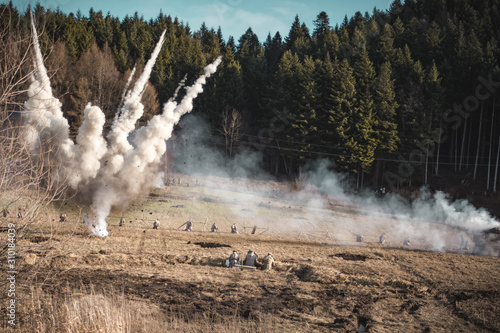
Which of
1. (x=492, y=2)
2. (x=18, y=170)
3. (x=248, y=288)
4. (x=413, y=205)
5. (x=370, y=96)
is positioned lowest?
(x=248, y=288)

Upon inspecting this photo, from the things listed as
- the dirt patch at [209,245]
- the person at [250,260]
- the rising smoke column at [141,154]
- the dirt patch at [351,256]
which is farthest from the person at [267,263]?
the rising smoke column at [141,154]

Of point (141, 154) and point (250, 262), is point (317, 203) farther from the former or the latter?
point (250, 262)

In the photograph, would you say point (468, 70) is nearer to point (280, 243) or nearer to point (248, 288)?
point (280, 243)

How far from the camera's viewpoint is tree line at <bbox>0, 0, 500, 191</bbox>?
41000mm

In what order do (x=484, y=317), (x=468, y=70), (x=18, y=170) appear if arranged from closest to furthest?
1. (x=18, y=170)
2. (x=484, y=317)
3. (x=468, y=70)

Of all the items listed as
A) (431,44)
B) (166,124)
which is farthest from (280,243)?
(431,44)

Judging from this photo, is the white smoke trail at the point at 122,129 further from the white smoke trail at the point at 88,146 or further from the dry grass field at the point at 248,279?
the dry grass field at the point at 248,279

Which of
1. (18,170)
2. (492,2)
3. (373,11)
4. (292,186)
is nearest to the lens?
(18,170)

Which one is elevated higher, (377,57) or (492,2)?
(492,2)

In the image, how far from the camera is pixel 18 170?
21.7 ft

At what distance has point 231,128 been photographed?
48.1 meters

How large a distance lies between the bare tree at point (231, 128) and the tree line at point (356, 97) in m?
0.19

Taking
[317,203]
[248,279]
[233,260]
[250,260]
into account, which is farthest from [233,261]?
[317,203]

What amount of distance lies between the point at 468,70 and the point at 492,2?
22.3m
